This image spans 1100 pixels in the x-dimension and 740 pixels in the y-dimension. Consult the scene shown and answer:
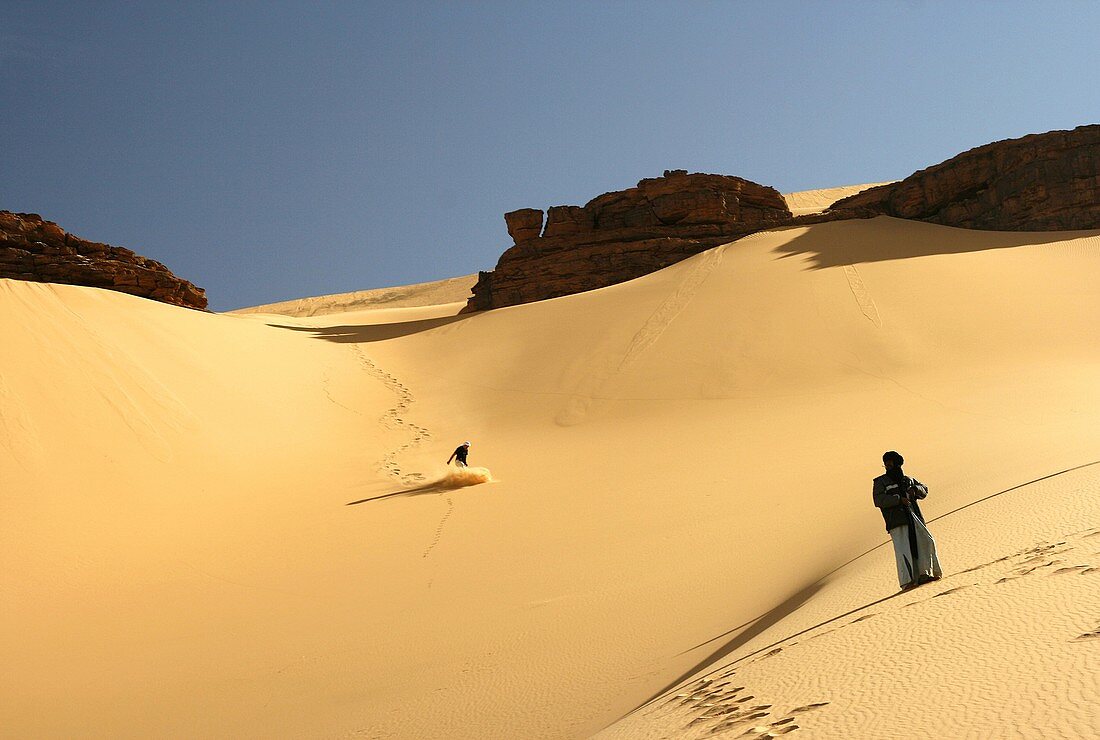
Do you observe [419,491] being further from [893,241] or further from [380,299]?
[380,299]

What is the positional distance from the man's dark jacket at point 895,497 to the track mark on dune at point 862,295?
16.0m

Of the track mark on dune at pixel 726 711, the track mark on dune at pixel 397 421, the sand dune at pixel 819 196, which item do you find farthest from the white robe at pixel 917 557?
the sand dune at pixel 819 196

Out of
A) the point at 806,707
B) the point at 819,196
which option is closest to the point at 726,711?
the point at 806,707

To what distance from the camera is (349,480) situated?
14.0 m

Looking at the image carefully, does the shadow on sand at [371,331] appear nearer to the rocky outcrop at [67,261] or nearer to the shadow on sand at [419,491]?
the rocky outcrop at [67,261]

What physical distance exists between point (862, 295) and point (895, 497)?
18.5m

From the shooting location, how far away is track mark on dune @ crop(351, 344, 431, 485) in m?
14.4

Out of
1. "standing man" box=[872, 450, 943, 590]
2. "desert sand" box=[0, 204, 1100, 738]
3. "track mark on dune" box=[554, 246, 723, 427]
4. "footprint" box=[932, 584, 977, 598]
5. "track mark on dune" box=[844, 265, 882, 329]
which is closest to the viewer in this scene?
"desert sand" box=[0, 204, 1100, 738]

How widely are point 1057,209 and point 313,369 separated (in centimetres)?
2723

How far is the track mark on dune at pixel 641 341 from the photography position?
1888 centimetres

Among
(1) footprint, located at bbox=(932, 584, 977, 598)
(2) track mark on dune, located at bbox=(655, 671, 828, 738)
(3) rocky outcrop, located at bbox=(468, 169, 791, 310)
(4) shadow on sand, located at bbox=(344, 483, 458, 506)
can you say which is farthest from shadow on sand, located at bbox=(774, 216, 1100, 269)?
(2) track mark on dune, located at bbox=(655, 671, 828, 738)

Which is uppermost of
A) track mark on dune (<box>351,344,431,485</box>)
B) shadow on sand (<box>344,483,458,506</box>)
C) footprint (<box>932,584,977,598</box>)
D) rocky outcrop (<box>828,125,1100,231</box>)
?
rocky outcrop (<box>828,125,1100,231</box>)

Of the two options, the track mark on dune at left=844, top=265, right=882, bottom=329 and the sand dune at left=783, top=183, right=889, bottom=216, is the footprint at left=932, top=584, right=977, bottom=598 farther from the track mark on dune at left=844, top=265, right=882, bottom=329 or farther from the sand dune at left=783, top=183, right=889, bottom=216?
the sand dune at left=783, top=183, right=889, bottom=216

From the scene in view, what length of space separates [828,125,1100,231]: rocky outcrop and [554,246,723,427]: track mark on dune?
29.6 feet
